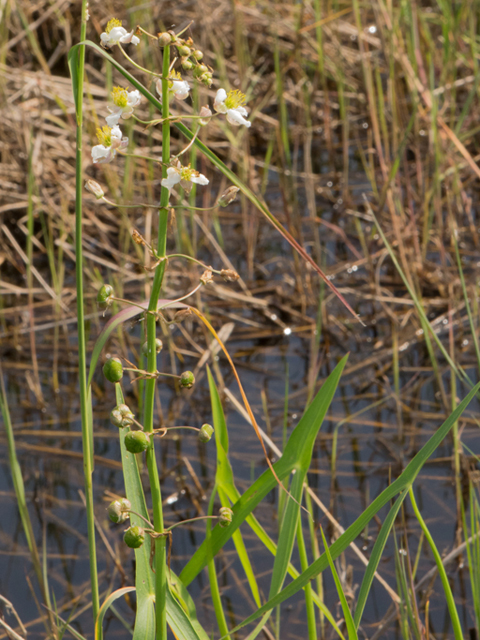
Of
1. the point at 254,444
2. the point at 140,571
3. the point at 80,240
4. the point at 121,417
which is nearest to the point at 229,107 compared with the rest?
the point at 80,240

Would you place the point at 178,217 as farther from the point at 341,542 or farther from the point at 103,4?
the point at 103,4

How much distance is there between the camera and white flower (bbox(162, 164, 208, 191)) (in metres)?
0.65

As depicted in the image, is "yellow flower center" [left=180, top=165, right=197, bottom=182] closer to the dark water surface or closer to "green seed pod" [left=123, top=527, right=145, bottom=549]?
"green seed pod" [left=123, top=527, right=145, bottom=549]

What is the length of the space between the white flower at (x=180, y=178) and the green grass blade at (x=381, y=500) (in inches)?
15.7

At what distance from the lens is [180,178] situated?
66 cm

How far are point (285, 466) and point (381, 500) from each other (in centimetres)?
14

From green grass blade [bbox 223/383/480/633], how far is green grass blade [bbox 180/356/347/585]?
106mm

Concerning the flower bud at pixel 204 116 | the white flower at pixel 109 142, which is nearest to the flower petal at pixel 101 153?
the white flower at pixel 109 142

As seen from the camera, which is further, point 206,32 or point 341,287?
point 206,32

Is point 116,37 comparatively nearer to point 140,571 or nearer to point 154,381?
point 154,381

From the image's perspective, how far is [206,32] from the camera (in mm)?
3004

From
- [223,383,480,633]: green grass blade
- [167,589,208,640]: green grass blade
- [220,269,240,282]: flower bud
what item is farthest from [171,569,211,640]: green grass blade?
[220,269,240,282]: flower bud

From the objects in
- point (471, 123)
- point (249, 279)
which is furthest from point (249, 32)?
point (249, 279)

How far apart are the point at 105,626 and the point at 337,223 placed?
2.05 m
